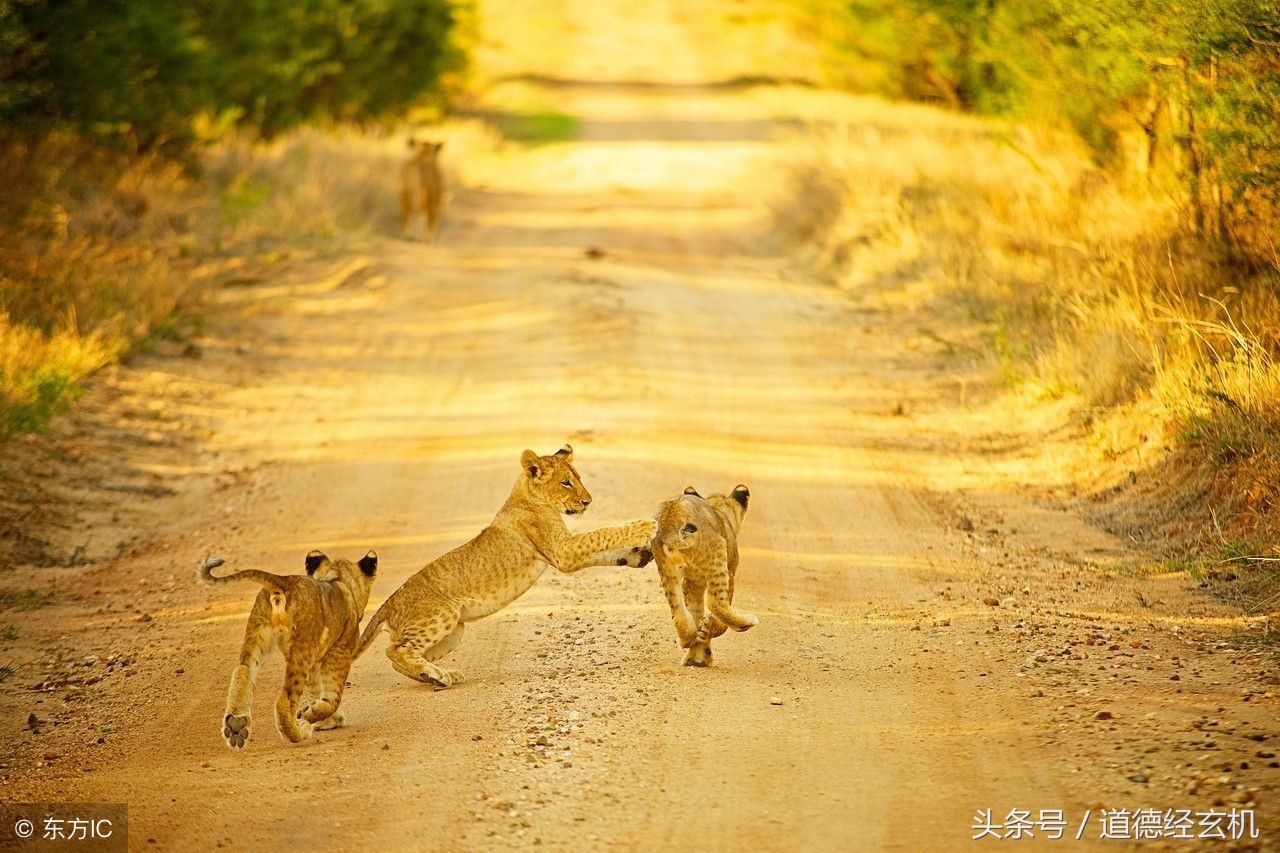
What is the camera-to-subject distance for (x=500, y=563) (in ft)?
22.1

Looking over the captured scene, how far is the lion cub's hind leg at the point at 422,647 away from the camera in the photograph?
6.44 m

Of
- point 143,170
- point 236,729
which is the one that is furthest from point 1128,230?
point 143,170

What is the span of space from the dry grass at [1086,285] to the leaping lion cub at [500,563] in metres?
3.56

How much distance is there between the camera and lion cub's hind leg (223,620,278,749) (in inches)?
223

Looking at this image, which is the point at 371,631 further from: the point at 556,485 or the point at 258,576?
the point at 556,485

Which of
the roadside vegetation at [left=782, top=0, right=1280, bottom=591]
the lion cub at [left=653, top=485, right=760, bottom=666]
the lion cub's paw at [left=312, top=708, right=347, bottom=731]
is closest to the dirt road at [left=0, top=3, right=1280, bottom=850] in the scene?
the lion cub's paw at [left=312, top=708, right=347, bottom=731]

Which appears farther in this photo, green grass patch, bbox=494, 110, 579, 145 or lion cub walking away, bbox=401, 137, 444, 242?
green grass patch, bbox=494, 110, 579, 145

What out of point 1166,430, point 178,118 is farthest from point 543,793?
point 178,118

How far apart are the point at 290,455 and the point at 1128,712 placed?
7.11 metres

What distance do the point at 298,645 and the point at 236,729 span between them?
40cm

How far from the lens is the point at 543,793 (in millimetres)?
5227

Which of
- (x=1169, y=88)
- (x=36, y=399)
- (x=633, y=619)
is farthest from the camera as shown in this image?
(x=1169, y=88)

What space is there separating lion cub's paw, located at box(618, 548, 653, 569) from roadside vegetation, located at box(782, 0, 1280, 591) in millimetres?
3175

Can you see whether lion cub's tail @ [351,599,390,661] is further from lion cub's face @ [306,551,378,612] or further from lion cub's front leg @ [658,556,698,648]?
lion cub's front leg @ [658,556,698,648]
